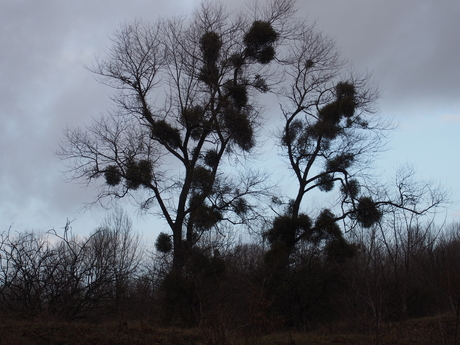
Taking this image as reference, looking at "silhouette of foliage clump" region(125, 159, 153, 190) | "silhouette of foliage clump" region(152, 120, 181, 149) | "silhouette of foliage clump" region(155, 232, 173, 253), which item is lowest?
"silhouette of foliage clump" region(155, 232, 173, 253)

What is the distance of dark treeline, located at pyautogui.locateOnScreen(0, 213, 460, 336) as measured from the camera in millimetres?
6988

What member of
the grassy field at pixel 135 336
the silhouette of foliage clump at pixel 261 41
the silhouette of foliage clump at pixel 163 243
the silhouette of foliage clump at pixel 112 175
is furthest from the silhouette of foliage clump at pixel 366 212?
the silhouette of foliage clump at pixel 112 175

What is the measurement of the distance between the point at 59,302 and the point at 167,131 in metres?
4.89

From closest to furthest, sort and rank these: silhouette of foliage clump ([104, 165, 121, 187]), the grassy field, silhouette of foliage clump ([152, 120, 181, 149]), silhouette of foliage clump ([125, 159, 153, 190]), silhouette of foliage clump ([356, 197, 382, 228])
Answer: the grassy field → silhouette of foliage clump ([125, 159, 153, 190]) → silhouette of foliage clump ([104, 165, 121, 187]) → silhouette of foliage clump ([152, 120, 181, 149]) → silhouette of foliage clump ([356, 197, 382, 228])

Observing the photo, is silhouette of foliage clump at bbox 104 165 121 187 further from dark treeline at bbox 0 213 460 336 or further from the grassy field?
the grassy field

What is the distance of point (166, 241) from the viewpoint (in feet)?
37.6

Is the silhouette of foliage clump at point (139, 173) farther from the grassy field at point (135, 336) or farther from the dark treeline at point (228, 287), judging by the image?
the grassy field at point (135, 336)

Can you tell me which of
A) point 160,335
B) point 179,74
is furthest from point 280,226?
point 160,335

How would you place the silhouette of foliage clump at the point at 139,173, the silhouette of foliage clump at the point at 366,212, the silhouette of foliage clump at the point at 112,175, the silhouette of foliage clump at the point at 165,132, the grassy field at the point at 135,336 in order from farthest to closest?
the silhouette of foliage clump at the point at 366,212
the silhouette of foliage clump at the point at 165,132
the silhouette of foliage clump at the point at 112,175
the silhouette of foliage clump at the point at 139,173
the grassy field at the point at 135,336

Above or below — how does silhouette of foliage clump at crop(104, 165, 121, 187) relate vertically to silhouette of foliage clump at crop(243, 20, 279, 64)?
below

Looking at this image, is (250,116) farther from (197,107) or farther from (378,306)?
(378,306)

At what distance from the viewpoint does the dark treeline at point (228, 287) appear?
699cm

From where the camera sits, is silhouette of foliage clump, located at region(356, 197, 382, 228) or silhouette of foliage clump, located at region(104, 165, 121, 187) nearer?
silhouette of foliage clump, located at region(104, 165, 121, 187)

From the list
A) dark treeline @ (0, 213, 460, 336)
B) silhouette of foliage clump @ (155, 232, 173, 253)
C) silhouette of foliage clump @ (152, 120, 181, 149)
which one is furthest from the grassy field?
Answer: silhouette of foliage clump @ (152, 120, 181, 149)
